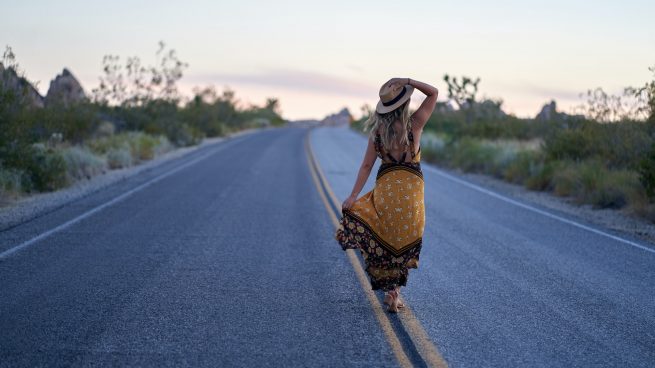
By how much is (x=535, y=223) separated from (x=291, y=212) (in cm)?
422

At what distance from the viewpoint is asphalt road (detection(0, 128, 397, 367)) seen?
225 inches

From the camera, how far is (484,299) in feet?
24.6

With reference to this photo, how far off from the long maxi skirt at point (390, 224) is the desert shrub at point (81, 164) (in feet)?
41.7

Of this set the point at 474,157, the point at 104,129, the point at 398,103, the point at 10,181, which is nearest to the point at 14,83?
the point at 10,181

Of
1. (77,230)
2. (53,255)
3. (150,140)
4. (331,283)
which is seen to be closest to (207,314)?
(331,283)

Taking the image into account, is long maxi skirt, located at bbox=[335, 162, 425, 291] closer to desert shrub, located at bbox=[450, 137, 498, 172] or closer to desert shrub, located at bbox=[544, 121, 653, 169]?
desert shrub, located at bbox=[544, 121, 653, 169]

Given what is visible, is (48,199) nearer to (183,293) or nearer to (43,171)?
(43,171)

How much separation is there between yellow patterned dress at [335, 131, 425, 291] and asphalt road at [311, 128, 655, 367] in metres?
0.51

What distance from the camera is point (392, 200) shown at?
6.72 m

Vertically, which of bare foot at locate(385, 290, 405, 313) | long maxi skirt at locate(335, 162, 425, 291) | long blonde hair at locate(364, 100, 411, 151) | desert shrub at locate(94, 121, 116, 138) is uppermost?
long blonde hair at locate(364, 100, 411, 151)

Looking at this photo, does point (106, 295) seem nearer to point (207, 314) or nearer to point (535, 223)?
point (207, 314)

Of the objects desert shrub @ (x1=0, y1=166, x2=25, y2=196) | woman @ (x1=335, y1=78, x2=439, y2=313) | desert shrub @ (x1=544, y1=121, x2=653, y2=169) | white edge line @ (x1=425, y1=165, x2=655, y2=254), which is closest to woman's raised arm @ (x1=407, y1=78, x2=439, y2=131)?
woman @ (x1=335, y1=78, x2=439, y2=313)

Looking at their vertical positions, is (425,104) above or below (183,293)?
above

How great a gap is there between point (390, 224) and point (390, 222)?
2cm
